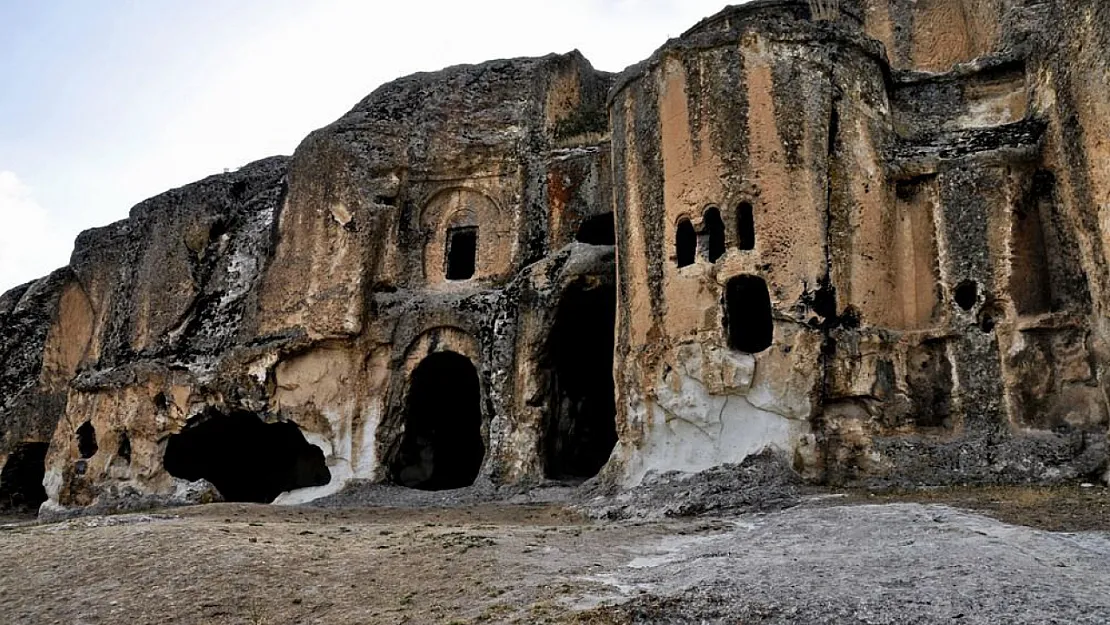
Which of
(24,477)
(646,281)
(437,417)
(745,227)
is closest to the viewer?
(745,227)

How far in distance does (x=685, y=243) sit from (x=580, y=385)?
444 centimetres

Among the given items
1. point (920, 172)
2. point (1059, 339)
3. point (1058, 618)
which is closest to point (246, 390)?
point (920, 172)

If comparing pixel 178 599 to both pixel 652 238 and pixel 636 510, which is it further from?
pixel 652 238

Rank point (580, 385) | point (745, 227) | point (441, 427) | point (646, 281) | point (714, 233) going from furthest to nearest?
point (441, 427)
point (580, 385)
point (646, 281)
point (714, 233)
point (745, 227)

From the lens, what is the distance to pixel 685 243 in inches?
569

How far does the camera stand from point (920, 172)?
14.2 meters

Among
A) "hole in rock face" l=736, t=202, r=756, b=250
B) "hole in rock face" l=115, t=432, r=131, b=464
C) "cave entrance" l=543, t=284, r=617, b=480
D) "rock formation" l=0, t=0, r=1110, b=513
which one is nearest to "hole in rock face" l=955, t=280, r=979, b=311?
"rock formation" l=0, t=0, r=1110, b=513

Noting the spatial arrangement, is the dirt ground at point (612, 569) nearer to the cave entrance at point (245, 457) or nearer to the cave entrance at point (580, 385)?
the cave entrance at point (580, 385)

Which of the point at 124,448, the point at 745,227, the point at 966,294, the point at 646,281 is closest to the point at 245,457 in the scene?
the point at 124,448

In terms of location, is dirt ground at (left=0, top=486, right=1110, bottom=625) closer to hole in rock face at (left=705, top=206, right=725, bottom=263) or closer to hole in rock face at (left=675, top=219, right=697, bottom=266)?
hole in rock face at (left=705, top=206, right=725, bottom=263)

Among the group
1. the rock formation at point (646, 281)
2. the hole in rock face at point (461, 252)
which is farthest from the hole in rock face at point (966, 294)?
the hole in rock face at point (461, 252)

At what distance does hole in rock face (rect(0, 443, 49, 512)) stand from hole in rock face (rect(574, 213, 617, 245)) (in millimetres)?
14487

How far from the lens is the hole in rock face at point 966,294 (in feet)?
44.4

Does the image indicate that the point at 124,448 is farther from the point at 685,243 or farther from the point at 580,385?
the point at 685,243
